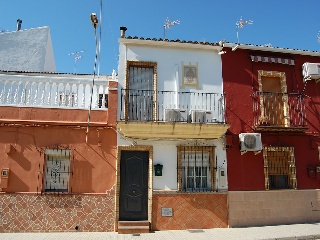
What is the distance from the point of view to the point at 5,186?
887 cm

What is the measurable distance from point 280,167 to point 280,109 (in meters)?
2.25

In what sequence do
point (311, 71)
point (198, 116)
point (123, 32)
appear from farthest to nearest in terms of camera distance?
point (311, 71), point (123, 32), point (198, 116)

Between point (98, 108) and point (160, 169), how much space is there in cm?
295

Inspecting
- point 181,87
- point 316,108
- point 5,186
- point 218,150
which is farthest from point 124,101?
point 316,108

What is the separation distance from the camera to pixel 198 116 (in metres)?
9.70

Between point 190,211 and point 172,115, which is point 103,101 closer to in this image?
point 172,115

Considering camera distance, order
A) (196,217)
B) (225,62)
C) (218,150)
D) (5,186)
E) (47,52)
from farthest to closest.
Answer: (47,52)
(225,62)
(218,150)
(196,217)
(5,186)

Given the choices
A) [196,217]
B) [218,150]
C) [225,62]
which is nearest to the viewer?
[196,217]

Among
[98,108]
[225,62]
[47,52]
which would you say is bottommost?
[98,108]

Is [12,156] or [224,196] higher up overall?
[12,156]

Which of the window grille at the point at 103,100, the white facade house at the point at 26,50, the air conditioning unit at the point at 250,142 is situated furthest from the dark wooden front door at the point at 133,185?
the white facade house at the point at 26,50

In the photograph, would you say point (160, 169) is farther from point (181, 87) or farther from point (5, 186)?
point (5, 186)

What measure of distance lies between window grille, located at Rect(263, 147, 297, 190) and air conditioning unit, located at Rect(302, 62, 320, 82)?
115 inches

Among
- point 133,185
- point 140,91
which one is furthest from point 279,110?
point 133,185
